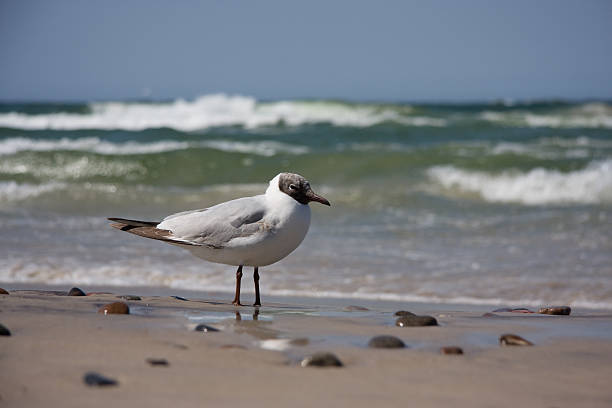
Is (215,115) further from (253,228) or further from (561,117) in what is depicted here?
(253,228)

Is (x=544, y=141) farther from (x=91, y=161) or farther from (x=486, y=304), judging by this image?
(x=486, y=304)

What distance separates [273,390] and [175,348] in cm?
56

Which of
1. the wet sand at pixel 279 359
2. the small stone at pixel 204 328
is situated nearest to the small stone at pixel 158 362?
the wet sand at pixel 279 359

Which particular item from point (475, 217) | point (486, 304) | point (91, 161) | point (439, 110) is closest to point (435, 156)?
point (475, 217)

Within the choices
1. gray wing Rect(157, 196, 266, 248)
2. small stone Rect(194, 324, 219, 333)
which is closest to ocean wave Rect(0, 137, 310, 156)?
gray wing Rect(157, 196, 266, 248)

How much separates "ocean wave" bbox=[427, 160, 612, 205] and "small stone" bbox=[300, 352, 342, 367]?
7.55 meters

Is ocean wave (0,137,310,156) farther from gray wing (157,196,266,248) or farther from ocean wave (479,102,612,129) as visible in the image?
gray wing (157,196,266,248)

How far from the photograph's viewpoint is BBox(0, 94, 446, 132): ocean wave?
22328 mm

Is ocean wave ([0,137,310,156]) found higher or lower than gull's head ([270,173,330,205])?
higher

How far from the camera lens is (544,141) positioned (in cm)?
1662

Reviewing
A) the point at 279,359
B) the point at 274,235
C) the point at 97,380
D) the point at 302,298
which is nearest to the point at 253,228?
the point at 274,235

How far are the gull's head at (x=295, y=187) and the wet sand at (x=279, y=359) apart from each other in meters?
0.54

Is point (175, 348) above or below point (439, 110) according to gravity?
below

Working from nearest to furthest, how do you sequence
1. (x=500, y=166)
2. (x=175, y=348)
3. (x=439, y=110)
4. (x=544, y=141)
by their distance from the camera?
(x=175, y=348) < (x=500, y=166) < (x=544, y=141) < (x=439, y=110)
